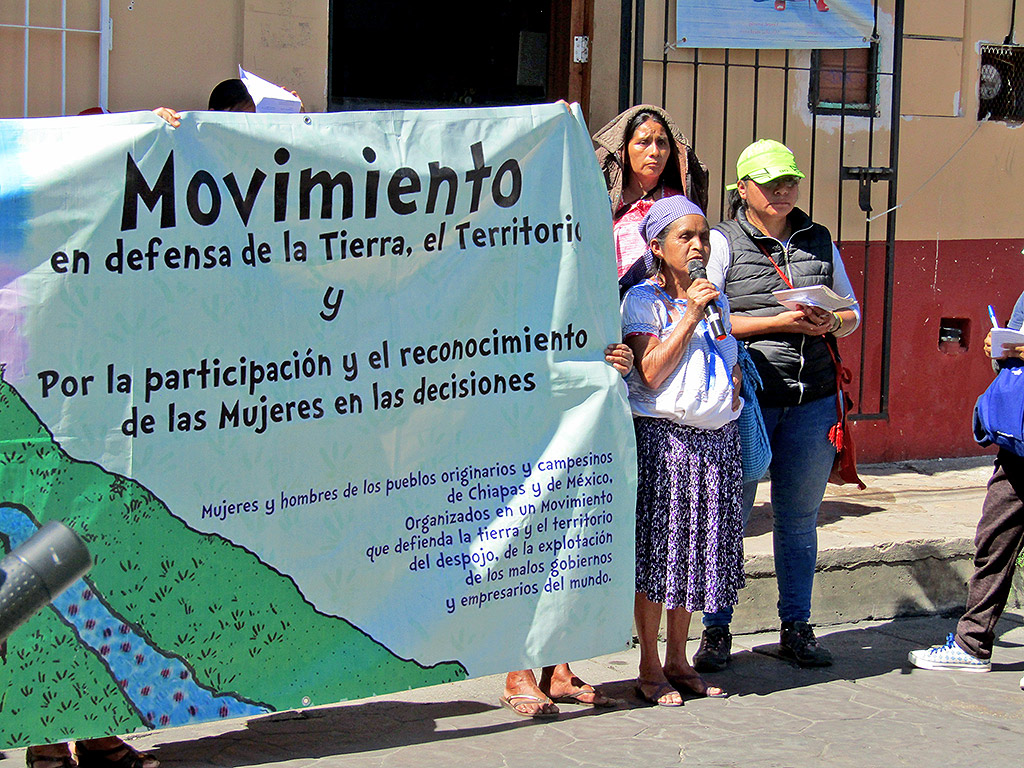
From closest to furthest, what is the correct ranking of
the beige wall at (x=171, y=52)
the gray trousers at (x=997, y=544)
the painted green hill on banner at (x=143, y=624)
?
1. the painted green hill on banner at (x=143, y=624)
2. the gray trousers at (x=997, y=544)
3. the beige wall at (x=171, y=52)

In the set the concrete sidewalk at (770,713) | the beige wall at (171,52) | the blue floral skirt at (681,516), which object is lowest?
the concrete sidewalk at (770,713)

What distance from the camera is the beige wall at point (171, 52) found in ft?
18.1

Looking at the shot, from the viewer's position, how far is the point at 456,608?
3.90 meters

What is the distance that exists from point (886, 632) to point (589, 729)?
1.91 metres

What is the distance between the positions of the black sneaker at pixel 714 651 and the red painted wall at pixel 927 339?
272 centimetres

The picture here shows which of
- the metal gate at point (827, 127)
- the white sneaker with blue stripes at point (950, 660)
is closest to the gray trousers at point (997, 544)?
the white sneaker with blue stripes at point (950, 660)

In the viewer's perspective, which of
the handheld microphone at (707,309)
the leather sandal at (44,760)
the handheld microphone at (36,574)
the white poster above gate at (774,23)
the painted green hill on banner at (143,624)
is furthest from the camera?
the white poster above gate at (774,23)

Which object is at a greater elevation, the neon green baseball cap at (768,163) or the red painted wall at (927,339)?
the neon green baseball cap at (768,163)

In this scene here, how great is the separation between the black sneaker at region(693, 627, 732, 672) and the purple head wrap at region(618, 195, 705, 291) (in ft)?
4.57

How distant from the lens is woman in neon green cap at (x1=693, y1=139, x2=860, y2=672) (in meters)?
4.76

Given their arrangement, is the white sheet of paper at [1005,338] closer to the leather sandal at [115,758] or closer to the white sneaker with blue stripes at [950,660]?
the white sneaker with blue stripes at [950,660]

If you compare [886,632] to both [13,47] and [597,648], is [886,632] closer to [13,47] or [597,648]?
[597,648]

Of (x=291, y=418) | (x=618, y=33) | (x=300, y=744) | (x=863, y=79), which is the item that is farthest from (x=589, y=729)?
(x=863, y=79)

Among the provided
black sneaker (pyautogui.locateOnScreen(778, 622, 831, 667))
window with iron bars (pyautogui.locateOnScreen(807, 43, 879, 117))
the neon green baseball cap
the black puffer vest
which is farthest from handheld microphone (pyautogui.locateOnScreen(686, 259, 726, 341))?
window with iron bars (pyautogui.locateOnScreen(807, 43, 879, 117))
